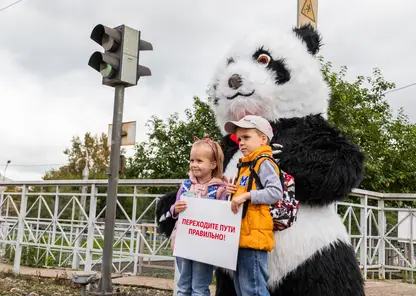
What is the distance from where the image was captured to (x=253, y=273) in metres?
2.09

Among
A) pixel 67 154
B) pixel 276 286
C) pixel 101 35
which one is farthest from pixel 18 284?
pixel 67 154

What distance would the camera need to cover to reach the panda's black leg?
101 inches

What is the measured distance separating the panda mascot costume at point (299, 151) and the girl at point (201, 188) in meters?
0.15

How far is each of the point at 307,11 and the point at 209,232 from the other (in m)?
2.78

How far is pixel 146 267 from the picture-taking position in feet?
30.0

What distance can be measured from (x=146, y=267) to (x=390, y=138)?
6.86 meters

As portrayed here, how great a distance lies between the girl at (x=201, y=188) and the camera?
232 centimetres

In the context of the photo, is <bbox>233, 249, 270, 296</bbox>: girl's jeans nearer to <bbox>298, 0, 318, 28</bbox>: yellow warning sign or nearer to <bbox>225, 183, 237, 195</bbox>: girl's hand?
<bbox>225, 183, 237, 195</bbox>: girl's hand

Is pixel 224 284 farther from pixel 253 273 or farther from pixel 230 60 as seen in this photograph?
pixel 230 60

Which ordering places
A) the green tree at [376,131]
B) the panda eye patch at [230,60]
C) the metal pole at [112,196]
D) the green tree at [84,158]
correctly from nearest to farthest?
the panda eye patch at [230,60]
the metal pole at [112,196]
the green tree at [376,131]
the green tree at [84,158]

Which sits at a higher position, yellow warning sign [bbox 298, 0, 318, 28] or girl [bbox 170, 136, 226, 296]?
yellow warning sign [bbox 298, 0, 318, 28]

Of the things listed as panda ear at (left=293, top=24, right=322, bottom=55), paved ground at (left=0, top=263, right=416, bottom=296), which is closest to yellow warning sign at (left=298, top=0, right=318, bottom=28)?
panda ear at (left=293, top=24, right=322, bottom=55)

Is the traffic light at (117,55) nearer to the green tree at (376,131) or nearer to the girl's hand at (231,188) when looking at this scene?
the girl's hand at (231,188)

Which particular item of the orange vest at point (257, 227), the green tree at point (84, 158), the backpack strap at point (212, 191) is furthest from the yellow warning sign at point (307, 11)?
the green tree at point (84, 158)
